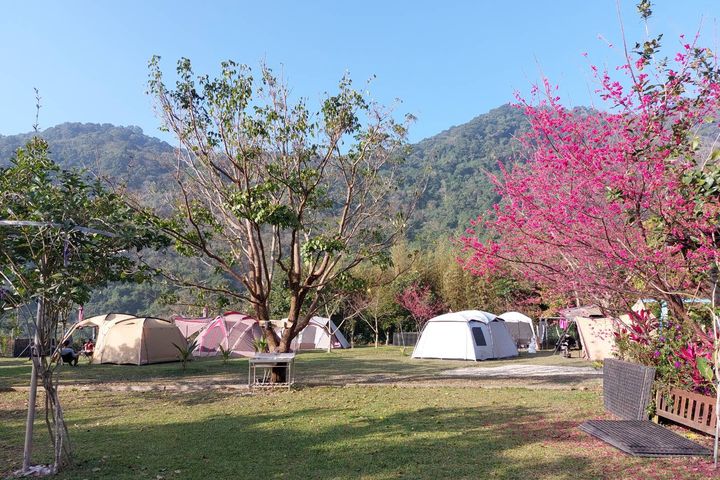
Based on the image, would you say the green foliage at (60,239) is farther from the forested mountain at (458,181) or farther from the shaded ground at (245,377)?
the forested mountain at (458,181)

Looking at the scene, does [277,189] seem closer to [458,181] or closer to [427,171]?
[427,171]

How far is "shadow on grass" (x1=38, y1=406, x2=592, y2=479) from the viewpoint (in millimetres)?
5410

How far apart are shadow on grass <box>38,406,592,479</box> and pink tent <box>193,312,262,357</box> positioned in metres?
15.7

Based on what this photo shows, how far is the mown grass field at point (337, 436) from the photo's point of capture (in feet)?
17.7

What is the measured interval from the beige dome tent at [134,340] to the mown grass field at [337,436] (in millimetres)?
8210

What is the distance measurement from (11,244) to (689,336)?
788 cm

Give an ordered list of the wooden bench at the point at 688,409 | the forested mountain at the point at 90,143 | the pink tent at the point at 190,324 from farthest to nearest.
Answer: the forested mountain at the point at 90,143, the pink tent at the point at 190,324, the wooden bench at the point at 688,409

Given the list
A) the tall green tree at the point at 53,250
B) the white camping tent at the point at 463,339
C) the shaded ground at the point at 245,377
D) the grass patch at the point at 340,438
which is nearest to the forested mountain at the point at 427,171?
the white camping tent at the point at 463,339

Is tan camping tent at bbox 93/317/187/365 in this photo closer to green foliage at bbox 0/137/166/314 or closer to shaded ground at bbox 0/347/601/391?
shaded ground at bbox 0/347/601/391

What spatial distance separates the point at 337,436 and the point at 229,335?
18304mm

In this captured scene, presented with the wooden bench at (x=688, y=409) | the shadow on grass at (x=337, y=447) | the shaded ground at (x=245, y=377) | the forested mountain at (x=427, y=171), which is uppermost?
the forested mountain at (x=427, y=171)

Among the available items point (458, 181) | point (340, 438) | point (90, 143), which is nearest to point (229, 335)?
point (340, 438)

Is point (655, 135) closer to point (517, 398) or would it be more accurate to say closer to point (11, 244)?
point (517, 398)

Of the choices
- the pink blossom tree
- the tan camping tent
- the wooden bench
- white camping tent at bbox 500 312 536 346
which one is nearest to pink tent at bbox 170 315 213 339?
the tan camping tent
